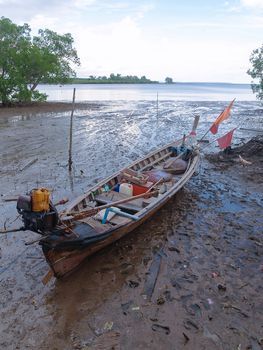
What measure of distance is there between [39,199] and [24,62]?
91.1 feet

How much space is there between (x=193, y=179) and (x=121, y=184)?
388 cm

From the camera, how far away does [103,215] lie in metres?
6.66

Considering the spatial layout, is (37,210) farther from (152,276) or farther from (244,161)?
(244,161)

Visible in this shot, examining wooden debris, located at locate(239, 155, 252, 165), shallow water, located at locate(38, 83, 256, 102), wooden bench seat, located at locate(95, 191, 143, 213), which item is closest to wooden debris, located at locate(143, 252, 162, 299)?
wooden bench seat, located at locate(95, 191, 143, 213)

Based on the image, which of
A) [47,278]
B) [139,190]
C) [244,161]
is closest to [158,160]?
[139,190]

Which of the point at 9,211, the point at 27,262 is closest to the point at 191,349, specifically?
the point at 27,262

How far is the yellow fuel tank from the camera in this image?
16.2 ft

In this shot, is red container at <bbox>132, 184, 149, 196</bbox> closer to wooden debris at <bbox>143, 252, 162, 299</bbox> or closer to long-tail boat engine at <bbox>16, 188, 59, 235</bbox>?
wooden debris at <bbox>143, 252, 162, 299</bbox>

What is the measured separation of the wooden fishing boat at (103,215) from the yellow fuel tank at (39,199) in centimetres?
51

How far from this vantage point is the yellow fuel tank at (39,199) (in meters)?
4.93

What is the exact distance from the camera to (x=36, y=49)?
29.8 metres

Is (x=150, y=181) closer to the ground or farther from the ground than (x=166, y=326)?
farther from the ground

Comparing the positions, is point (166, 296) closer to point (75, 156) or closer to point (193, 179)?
point (193, 179)

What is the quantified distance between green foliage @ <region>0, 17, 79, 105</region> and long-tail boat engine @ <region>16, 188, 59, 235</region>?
26187 mm
